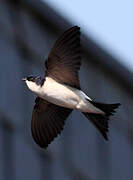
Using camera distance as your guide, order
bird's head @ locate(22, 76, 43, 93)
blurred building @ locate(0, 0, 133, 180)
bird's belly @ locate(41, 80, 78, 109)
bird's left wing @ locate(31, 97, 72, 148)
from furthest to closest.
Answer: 1. blurred building @ locate(0, 0, 133, 180)
2. bird's left wing @ locate(31, 97, 72, 148)
3. bird's head @ locate(22, 76, 43, 93)
4. bird's belly @ locate(41, 80, 78, 109)

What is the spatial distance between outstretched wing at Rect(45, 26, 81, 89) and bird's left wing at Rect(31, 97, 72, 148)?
12.4 inches

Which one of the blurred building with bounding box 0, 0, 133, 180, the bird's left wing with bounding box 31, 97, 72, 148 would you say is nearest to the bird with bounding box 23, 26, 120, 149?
the bird's left wing with bounding box 31, 97, 72, 148

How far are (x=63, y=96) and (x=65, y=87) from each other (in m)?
0.12

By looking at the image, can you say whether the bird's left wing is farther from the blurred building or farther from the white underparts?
the blurred building

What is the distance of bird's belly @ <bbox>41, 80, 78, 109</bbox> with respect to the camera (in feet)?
13.4

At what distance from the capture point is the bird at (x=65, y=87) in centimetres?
413

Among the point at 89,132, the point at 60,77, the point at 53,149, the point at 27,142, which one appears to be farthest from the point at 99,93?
the point at 60,77

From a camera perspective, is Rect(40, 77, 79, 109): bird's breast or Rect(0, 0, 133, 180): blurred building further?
Rect(0, 0, 133, 180): blurred building

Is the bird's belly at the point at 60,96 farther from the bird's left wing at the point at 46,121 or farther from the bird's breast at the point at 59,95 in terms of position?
the bird's left wing at the point at 46,121

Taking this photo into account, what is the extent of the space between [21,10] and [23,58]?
1.42 ft

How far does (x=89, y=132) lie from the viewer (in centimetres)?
1003

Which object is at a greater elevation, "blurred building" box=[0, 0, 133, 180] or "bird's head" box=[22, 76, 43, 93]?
"bird's head" box=[22, 76, 43, 93]

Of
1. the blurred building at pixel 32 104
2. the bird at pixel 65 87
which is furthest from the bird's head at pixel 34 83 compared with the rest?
the blurred building at pixel 32 104

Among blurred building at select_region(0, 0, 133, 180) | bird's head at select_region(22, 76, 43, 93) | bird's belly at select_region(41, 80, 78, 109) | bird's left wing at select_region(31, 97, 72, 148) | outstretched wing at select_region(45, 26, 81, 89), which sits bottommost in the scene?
blurred building at select_region(0, 0, 133, 180)
